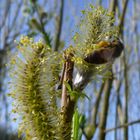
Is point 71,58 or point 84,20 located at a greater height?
point 84,20

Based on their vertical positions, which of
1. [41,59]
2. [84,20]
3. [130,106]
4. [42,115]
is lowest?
[42,115]

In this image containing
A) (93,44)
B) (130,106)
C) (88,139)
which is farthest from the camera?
(130,106)

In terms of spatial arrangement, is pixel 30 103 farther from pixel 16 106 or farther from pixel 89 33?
pixel 89 33

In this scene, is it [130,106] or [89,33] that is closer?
[89,33]

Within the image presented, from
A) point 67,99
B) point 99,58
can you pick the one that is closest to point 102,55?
point 99,58

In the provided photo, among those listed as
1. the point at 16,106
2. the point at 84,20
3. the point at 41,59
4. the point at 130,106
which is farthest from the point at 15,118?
the point at 130,106

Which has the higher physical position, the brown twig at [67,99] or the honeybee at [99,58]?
the honeybee at [99,58]

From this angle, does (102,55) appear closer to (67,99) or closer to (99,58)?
(99,58)

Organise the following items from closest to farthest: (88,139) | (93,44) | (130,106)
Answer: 1. (93,44)
2. (88,139)
3. (130,106)

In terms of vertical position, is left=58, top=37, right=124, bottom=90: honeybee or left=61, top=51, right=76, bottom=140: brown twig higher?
left=58, top=37, right=124, bottom=90: honeybee

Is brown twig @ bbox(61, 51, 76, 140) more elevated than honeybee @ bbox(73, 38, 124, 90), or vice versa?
honeybee @ bbox(73, 38, 124, 90)

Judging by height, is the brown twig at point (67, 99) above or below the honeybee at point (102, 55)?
below
